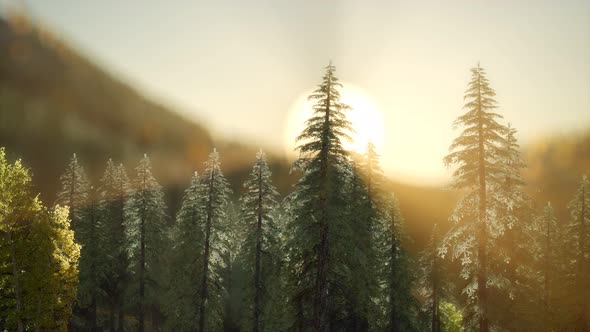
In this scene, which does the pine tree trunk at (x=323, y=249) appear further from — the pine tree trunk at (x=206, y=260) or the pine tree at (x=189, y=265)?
the pine tree at (x=189, y=265)

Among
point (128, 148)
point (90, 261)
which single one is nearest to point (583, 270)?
point (90, 261)

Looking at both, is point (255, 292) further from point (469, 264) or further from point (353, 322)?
point (469, 264)

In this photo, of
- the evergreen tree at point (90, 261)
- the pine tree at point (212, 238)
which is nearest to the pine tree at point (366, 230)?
the pine tree at point (212, 238)

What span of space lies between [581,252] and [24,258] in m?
36.4

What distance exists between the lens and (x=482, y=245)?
60.7 ft

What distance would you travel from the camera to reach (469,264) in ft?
63.9

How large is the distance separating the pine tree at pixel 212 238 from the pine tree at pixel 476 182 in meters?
20.0

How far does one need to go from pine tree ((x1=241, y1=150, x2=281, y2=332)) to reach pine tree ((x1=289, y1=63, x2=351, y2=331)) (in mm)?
11219

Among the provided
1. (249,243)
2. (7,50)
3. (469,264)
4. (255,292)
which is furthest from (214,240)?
(7,50)

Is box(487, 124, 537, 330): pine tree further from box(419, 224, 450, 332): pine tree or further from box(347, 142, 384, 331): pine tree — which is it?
box(419, 224, 450, 332): pine tree

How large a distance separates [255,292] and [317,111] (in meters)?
18.3

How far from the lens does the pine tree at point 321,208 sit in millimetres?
20750

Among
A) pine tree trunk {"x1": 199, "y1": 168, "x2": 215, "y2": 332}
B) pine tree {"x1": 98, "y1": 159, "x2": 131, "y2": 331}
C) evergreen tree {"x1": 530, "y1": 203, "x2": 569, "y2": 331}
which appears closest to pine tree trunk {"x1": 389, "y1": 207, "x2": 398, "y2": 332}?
evergreen tree {"x1": 530, "y1": 203, "x2": 569, "y2": 331}

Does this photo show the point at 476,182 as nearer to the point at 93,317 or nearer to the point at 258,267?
the point at 258,267
